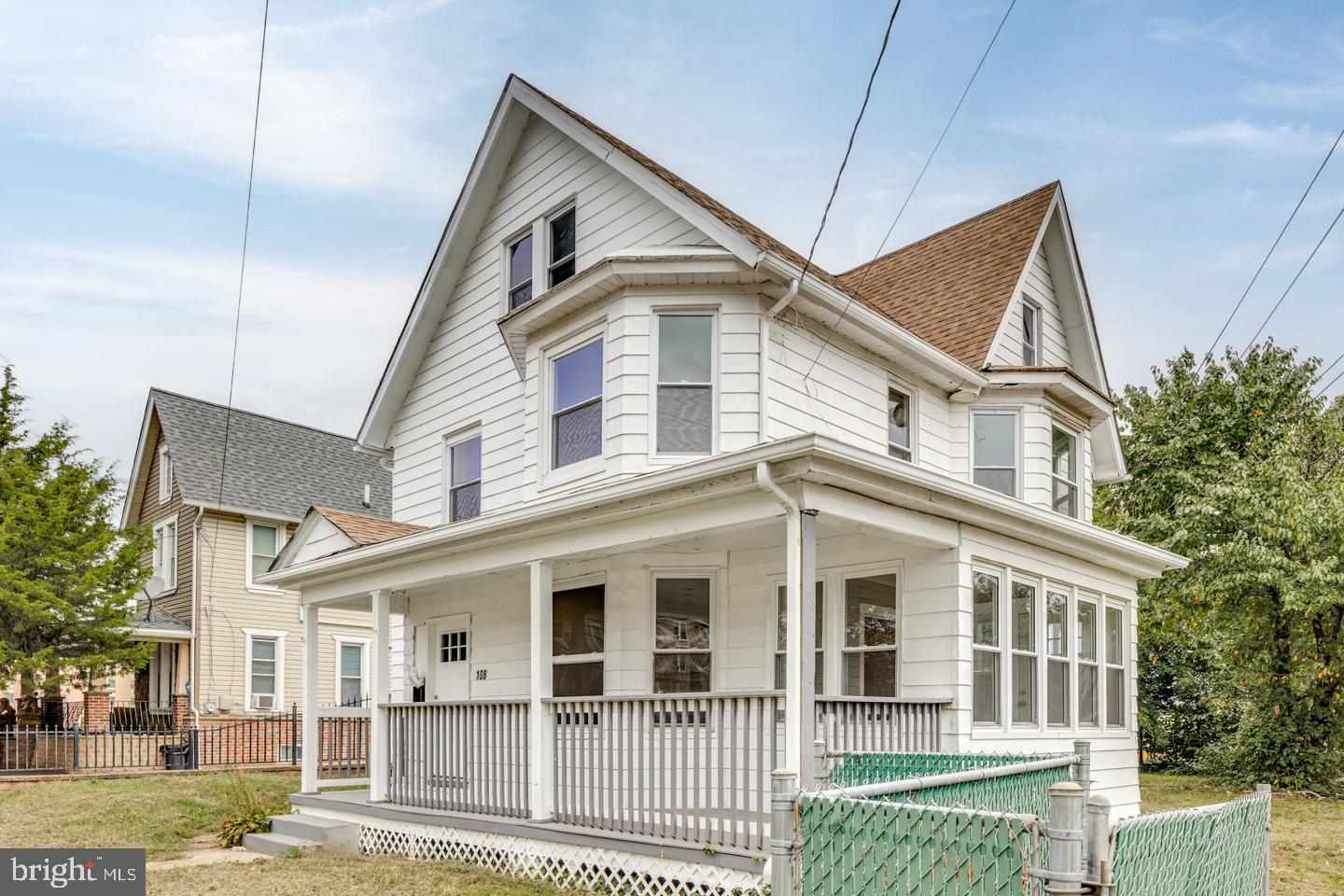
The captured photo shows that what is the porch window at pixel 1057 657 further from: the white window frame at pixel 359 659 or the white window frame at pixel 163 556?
the white window frame at pixel 163 556

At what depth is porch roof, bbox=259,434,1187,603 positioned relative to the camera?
329 inches

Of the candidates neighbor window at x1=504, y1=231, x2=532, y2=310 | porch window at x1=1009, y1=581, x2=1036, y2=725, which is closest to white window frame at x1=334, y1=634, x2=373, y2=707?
neighbor window at x1=504, y1=231, x2=532, y2=310

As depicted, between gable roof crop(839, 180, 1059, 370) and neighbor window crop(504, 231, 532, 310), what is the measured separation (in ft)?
14.3

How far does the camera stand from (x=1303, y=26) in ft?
42.0

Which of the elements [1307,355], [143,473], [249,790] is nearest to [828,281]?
[249,790]

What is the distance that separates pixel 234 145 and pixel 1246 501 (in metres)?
16.6

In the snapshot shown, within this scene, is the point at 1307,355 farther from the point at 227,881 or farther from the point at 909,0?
the point at 227,881

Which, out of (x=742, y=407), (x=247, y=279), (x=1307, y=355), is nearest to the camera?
(x=742, y=407)

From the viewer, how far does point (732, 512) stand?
29.0 ft

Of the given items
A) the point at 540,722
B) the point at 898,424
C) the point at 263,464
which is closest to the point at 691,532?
the point at 540,722

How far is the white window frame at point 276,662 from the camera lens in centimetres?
2622

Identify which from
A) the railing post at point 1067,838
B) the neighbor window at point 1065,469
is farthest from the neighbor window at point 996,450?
the railing post at point 1067,838

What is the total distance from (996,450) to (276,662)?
63.6 feet

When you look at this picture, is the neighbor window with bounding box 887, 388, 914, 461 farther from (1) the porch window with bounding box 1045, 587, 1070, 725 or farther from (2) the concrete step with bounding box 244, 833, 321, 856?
(2) the concrete step with bounding box 244, 833, 321, 856
